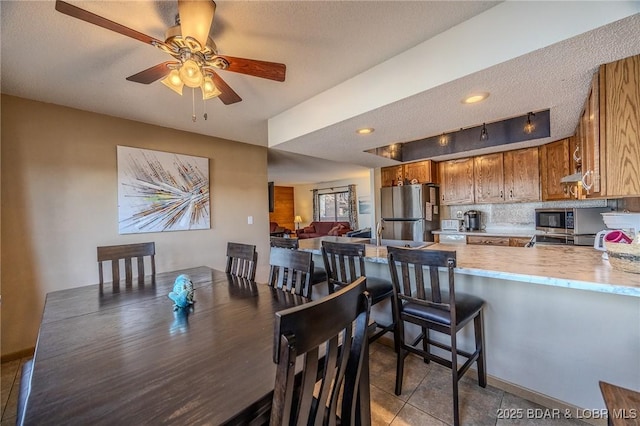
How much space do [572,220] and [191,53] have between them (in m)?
4.06

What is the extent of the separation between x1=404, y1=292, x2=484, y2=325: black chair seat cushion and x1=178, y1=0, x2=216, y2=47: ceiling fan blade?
193 cm

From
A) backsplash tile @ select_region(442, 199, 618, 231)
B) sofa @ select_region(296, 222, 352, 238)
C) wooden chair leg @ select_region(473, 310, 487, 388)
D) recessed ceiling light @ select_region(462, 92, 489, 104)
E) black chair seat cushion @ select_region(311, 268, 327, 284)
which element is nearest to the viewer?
wooden chair leg @ select_region(473, 310, 487, 388)

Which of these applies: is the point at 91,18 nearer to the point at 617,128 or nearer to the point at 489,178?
the point at 617,128

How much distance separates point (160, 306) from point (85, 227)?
1857 mm

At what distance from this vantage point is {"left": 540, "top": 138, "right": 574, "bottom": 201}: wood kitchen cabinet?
3.08m

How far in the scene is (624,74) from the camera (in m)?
1.37

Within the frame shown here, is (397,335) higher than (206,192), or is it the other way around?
(206,192)

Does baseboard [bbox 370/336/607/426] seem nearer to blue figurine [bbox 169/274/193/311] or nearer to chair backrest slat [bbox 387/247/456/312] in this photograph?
chair backrest slat [bbox 387/247/456/312]

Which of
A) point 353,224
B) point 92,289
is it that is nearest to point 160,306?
point 92,289

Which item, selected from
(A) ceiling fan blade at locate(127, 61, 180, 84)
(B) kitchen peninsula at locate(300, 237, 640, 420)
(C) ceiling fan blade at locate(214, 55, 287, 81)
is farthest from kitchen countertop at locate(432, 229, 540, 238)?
(A) ceiling fan blade at locate(127, 61, 180, 84)

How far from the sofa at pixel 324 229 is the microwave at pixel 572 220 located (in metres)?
5.15

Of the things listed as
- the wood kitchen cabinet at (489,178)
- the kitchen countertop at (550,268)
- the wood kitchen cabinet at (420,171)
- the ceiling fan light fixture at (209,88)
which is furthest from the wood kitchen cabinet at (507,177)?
the ceiling fan light fixture at (209,88)

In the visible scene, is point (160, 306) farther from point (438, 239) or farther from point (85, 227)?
point (438, 239)

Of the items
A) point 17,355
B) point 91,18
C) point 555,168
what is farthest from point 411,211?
point 17,355
